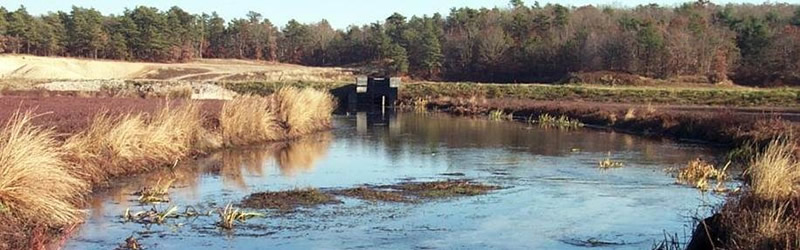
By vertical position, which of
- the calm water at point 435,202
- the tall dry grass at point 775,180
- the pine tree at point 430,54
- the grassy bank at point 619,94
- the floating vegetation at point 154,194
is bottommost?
the calm water at point 435,202

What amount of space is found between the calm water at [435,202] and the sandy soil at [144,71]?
49.9 meters

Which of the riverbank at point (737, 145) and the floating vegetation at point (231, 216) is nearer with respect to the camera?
the riverbank at point (737, 145)

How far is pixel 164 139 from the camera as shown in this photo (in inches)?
732

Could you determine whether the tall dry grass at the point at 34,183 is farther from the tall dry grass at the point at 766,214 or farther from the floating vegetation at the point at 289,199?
the tall dry grass at the point at 766,214

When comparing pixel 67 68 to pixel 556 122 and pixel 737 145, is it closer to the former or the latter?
pixel 556 122

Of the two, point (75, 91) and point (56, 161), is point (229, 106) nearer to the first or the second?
point (56, 161)

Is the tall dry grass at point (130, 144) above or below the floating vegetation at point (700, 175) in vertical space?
above

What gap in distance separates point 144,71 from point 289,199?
69.7m

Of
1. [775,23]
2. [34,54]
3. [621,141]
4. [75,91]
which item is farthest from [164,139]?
[775,23]

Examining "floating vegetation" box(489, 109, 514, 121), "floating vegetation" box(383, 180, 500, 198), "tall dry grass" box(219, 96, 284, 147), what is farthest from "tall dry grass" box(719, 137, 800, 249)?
"floating vegetation" box(489, 109, 514, 121)

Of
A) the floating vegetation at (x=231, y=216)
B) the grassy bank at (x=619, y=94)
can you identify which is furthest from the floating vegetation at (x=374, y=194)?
the grassy bank at (x=619, y=94)

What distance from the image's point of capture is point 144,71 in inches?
3162

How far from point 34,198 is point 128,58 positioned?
84.5m

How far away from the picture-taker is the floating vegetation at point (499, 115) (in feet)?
135
